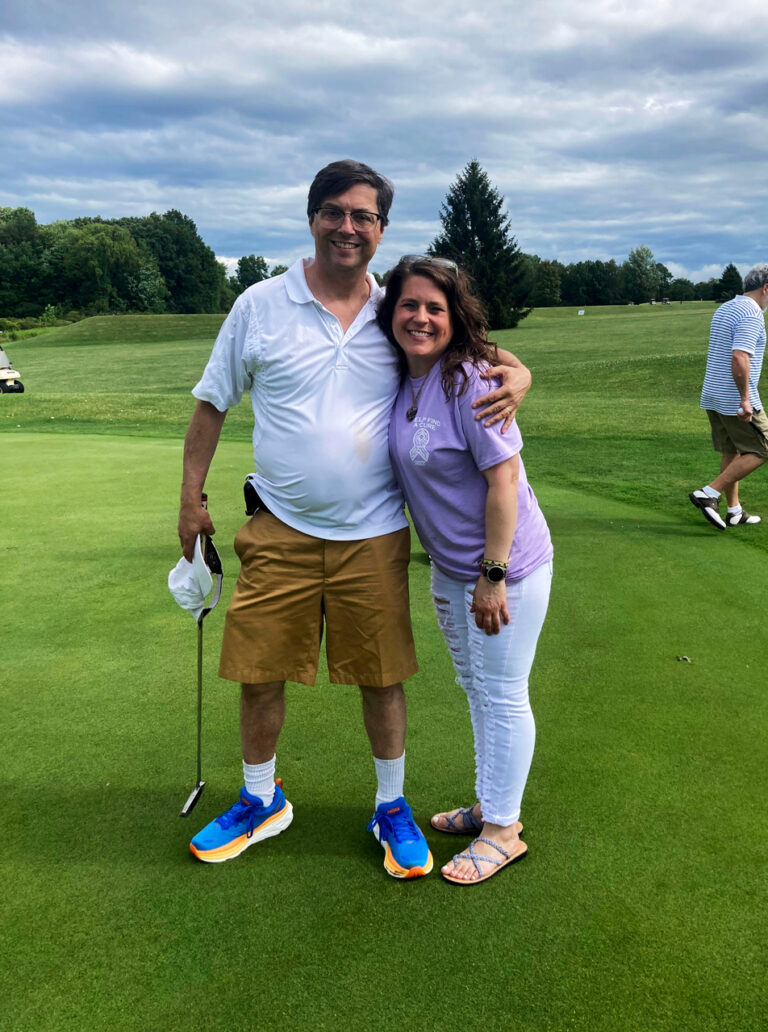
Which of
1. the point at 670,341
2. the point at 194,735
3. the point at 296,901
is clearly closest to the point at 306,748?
the point at 194,735

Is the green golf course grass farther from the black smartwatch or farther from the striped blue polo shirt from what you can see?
the striped blue polo shirt

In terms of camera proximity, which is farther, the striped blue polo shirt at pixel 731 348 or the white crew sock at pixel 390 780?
the striped blue polo shirt at pixel 731 348

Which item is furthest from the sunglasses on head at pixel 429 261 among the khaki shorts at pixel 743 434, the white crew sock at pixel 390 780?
the khaki shorts at pixel 743 434

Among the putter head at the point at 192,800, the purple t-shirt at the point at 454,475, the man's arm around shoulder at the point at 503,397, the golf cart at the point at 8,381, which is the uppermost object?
the man's arm around shoulder at the point at 503,397

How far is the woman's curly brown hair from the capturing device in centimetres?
212

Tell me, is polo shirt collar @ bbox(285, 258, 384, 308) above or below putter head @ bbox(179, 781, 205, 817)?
above

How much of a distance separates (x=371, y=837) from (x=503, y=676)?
1.99 ft

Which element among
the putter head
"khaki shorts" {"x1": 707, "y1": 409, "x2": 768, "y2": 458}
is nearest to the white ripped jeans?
the putter head

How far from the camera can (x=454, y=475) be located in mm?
2145

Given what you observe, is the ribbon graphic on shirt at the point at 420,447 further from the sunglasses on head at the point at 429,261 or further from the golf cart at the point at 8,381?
the golf cart at the point at 8,381

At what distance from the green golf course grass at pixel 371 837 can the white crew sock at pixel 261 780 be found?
0.12 meters

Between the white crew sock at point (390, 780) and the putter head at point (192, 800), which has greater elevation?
the white crew sock at point (390, 780)

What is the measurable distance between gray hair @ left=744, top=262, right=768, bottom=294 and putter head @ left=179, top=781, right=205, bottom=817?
5.21 meters

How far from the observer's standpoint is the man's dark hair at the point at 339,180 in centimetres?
226
